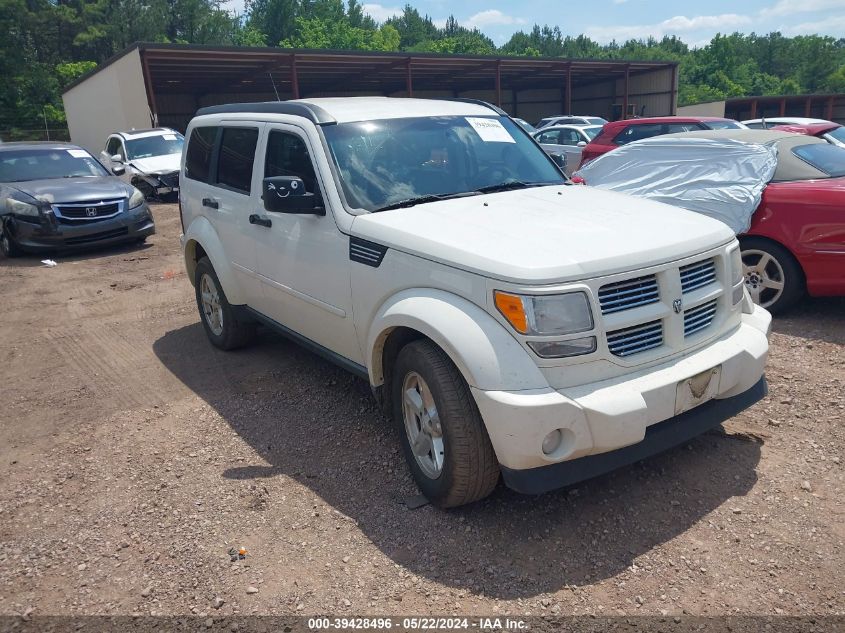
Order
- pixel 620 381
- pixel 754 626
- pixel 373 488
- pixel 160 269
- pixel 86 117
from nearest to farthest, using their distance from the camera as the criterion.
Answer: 1. pixel 754 626
2. pixel 620 381
3. pixel 373 488
4. pixel 160 269
5. pixel 86 117

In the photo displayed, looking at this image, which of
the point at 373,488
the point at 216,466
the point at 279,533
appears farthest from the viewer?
Answer: the point at 216,466

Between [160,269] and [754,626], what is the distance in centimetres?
875

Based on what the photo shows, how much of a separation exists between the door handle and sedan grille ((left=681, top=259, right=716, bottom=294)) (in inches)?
105

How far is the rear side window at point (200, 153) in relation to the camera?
5.59m

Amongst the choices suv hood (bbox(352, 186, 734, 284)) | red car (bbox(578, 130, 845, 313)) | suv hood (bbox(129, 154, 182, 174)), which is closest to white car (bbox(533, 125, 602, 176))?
suv hood (bbox(129, 154, 182, 174))

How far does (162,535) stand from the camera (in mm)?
3350

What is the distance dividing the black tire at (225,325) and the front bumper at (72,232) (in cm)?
524

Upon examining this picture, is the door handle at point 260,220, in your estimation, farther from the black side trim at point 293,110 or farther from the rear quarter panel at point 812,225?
the rear quarter panel at point 812,225

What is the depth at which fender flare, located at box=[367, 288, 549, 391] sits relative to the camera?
9.41 ft

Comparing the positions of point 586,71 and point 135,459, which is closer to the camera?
point 135,459

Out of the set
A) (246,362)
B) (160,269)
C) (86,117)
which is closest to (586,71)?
(86,117)

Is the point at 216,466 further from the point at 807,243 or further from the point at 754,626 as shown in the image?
the point at 807,243

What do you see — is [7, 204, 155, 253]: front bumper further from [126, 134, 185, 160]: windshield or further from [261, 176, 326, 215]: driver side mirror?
[261, 176, 326, 215]: driver side mirror

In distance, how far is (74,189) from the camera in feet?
33.9
